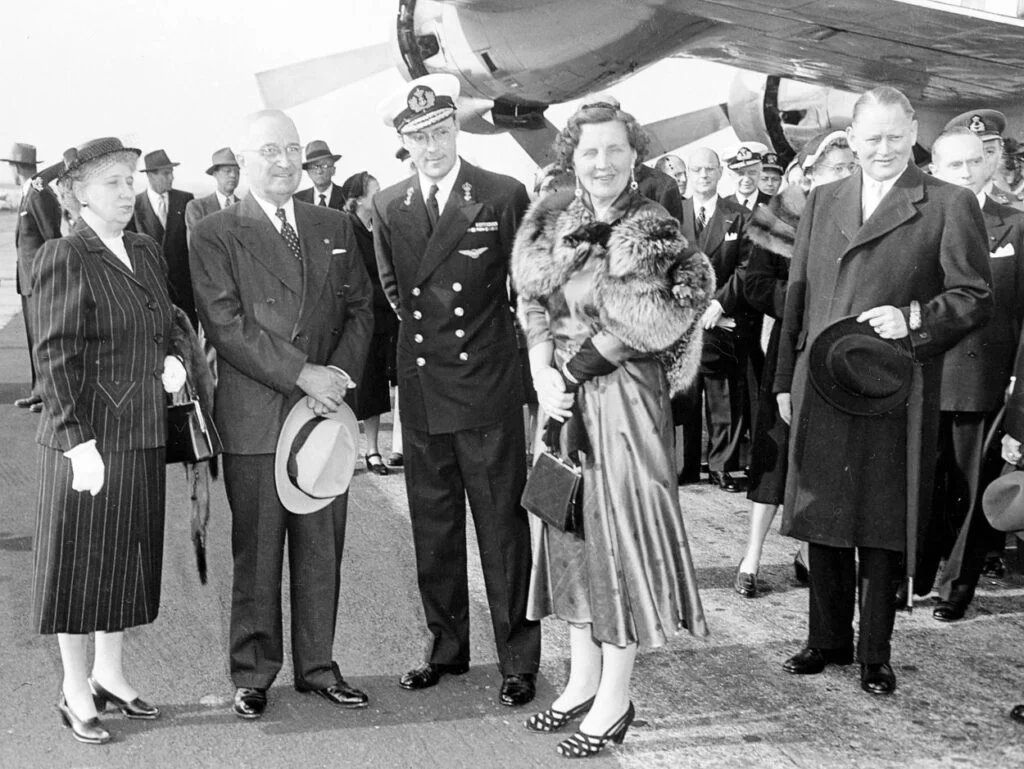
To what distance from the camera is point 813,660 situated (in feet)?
12.5

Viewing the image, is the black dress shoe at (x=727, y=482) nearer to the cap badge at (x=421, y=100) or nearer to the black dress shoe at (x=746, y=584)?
the black dress shoe at (x=746, y=584)

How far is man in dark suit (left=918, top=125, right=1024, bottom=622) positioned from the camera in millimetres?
4492

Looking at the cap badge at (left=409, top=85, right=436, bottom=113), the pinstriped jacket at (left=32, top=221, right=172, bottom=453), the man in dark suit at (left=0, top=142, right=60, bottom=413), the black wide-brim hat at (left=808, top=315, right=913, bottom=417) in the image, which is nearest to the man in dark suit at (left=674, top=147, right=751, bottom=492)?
the black wide-brim hat at (left=808, top=315, right=913, bottom=417)

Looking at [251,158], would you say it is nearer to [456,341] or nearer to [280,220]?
[280,220]

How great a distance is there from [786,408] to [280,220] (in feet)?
6.43

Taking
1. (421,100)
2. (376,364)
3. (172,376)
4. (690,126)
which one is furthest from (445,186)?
(690,126)

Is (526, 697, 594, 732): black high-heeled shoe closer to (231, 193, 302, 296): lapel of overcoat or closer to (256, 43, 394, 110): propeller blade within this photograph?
(231, 193, 302, 296): lapel of overcoat

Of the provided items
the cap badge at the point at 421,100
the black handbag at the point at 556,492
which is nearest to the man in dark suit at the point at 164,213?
the cap badge at the point at 421,100

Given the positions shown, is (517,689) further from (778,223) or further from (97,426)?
(778,223)

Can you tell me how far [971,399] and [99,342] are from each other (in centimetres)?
352

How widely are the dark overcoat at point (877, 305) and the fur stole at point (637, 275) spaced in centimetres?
81

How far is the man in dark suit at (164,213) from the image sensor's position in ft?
26.1

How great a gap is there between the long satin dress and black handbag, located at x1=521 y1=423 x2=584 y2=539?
36 millimetres

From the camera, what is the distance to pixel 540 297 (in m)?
3.27
